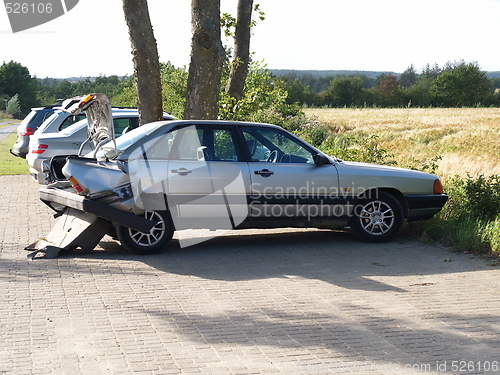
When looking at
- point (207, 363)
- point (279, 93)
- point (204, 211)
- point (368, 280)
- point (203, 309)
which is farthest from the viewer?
point (279, 93)

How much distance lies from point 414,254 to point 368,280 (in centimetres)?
167

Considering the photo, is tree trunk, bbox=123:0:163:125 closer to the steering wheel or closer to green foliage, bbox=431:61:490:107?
the steering wheel

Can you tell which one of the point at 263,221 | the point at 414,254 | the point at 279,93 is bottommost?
the point at 414,254

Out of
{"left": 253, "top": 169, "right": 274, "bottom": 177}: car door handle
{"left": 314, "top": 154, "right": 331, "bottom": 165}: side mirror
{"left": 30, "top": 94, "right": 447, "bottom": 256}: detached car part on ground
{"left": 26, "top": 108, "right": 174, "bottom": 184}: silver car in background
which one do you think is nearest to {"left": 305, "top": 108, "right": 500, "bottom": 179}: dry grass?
{"left": 30, "top": 94, "right": 447, "bottom": 256}: detached car part on ground

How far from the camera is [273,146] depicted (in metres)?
8.34

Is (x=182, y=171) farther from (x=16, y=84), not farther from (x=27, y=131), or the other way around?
(x=16, y=84)

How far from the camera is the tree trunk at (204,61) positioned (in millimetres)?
11234

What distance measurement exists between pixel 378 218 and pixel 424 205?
2.47 feet

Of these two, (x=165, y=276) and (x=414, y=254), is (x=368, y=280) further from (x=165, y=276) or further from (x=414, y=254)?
(x=165, y=276)

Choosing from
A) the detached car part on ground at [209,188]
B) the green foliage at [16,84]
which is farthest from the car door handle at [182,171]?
the green foliage at [16,84]

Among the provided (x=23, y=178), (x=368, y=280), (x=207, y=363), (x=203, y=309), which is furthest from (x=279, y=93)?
(x=207, y=363)

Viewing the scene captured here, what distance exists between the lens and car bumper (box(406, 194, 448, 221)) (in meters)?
8.82

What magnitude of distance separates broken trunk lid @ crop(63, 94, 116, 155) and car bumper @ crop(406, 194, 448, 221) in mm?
4410

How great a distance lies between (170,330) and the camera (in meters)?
5.18
